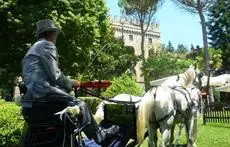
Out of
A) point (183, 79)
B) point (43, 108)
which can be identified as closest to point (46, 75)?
point (43, 108)

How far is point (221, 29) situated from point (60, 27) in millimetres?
47004

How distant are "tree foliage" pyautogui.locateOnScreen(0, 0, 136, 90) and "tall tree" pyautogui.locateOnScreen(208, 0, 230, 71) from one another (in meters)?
39.4

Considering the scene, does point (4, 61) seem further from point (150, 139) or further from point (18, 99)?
→ point (18, 99)

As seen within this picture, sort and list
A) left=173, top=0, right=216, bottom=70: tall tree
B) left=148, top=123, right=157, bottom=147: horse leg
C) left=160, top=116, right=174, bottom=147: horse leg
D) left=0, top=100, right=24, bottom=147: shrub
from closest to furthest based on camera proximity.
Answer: left=148, top=123, right=157, bottom=147: horse leg, left=160, top=116, right=174, bottom=147: horse leg, left=0, top=100, right=24, bottom=147: shrub, left=173, top=0, right=216, bottom=70: tall tree

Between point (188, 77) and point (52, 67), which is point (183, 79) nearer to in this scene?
point (188, 77)

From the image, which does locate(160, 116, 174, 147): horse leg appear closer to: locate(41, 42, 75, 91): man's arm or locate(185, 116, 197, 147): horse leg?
locate(185, 116, 197, 147): horse leg

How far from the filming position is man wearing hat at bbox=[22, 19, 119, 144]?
5.79m

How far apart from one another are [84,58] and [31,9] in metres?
4.64

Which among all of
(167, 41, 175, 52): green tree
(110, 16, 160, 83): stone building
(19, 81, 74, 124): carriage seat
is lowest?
(19, 81, 74, 124): carriage seat

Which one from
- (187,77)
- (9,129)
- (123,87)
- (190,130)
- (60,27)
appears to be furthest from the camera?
(123,87)

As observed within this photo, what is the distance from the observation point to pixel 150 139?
1022 centimetres

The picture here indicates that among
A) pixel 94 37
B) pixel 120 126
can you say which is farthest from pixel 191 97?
pixel 94 37

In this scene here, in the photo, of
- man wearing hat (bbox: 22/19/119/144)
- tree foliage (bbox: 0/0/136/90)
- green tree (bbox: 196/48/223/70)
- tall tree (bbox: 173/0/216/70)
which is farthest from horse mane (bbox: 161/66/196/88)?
green tree (bbox: 196/48/223/70)

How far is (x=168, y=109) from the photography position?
1038cm
